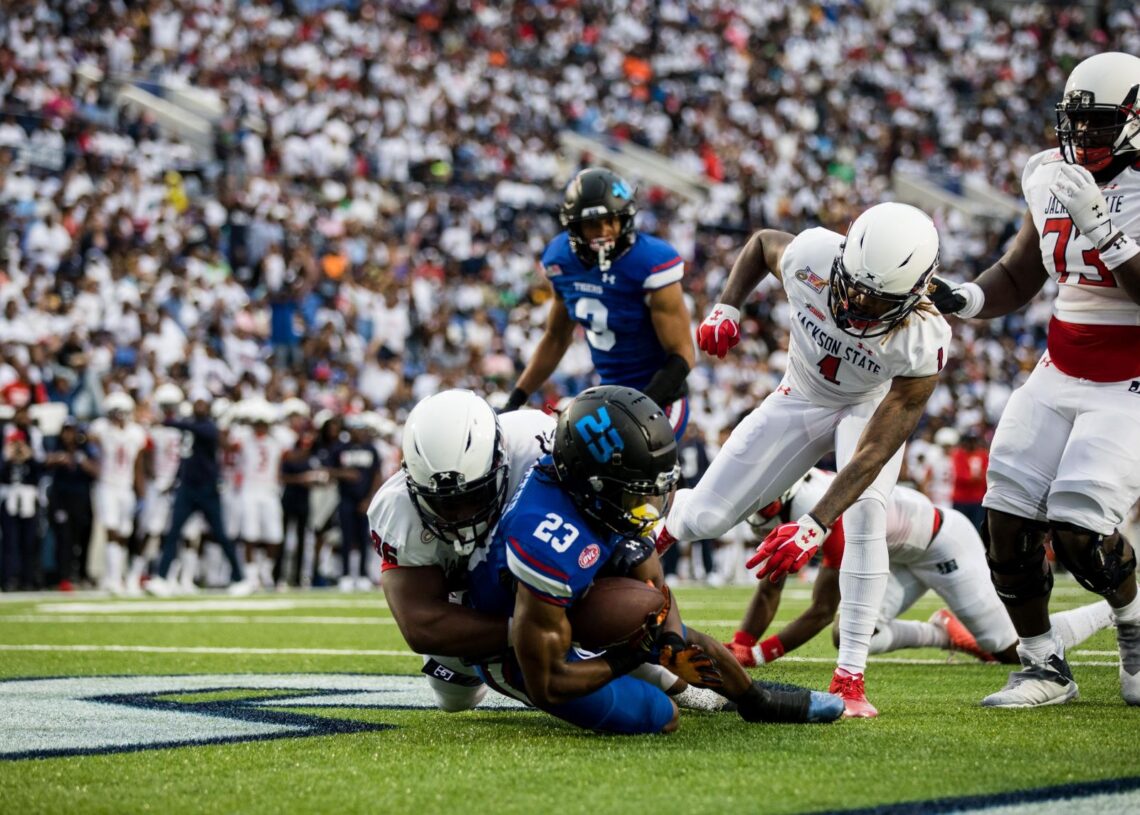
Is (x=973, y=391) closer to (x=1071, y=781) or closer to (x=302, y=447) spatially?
(x=302, y=447)

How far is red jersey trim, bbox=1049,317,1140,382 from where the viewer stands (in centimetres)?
485

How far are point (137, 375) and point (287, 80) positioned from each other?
24.3 ft

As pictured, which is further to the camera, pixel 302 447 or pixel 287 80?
pixel 287 80

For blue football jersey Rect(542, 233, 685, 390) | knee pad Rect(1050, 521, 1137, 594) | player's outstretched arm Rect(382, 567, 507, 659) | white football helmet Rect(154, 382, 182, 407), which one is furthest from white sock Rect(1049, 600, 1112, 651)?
white football helmet Rect(154, 382, 182, 407)

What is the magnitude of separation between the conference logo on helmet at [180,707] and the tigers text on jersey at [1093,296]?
2294 mm

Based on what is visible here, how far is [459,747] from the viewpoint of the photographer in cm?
405

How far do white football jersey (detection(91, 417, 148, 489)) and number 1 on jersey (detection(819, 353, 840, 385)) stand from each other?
9.74 m

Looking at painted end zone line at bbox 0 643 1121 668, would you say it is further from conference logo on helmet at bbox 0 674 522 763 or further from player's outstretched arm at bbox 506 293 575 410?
player's outstretched arm at bbox 506 293 575 410

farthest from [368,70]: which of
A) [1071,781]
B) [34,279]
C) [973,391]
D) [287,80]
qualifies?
[1071,781]

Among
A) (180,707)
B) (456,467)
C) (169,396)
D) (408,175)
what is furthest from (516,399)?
(408,175)

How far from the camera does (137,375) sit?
14.7 m

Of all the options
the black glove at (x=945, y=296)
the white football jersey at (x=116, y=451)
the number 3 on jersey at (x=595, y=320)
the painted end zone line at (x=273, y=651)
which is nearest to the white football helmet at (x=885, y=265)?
the black glove at (x=945, y=296)

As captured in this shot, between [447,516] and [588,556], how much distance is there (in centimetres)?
44

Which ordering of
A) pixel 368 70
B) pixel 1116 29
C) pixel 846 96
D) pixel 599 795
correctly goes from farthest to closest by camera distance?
pixel 1116 29 → pixel 846 96 → pixel 368 70 → pixel 599 795
